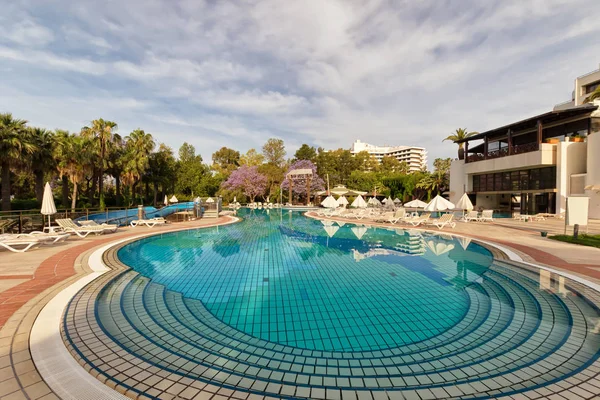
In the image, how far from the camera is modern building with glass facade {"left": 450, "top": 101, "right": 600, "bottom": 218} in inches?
819

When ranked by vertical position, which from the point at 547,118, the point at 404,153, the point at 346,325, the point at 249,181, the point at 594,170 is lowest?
the point at 346,325

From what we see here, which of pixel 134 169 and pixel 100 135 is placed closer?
pixel 100 135

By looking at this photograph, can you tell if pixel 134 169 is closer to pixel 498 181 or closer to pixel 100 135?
pixel 100 135

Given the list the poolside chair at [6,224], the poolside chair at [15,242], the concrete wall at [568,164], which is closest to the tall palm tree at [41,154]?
the poolside chair at [6,224]

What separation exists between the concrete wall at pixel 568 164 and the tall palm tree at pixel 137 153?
3717 cm

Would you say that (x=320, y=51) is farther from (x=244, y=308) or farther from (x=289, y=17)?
(x=244, y=308)

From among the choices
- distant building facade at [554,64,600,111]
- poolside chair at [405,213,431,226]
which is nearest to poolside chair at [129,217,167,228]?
poolside chair at [405,213,431,226]

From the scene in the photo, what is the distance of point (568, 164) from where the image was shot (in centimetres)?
2133

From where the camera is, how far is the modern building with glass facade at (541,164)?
2079 cm

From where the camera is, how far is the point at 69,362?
8.99 ft

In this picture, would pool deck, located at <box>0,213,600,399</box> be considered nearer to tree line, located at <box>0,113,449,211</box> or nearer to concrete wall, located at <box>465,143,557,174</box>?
tree line, located at <box>0,113,449,211</box>

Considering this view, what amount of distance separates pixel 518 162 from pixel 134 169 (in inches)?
1427

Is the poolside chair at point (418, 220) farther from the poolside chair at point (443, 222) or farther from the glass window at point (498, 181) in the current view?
the glass window at point (498, 181)

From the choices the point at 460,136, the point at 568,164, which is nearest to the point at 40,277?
the point at 568,164
